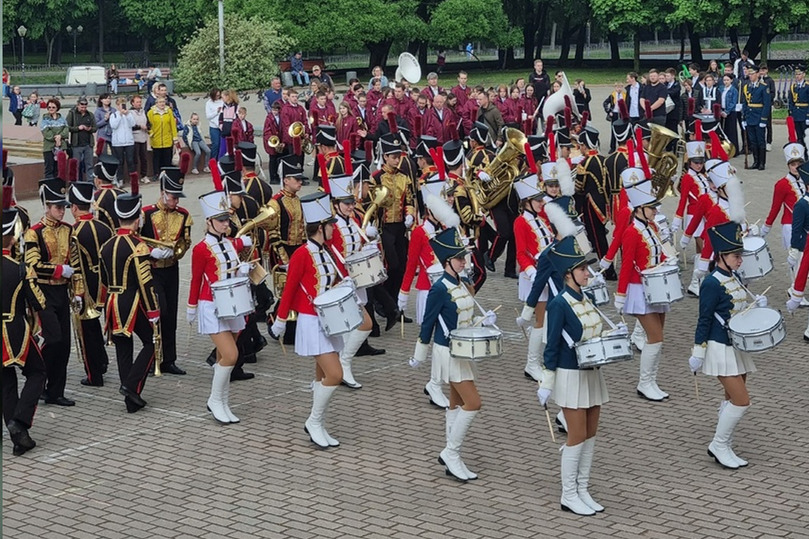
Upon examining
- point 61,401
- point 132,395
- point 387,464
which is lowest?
point 387,464

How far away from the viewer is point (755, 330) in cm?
A: 978

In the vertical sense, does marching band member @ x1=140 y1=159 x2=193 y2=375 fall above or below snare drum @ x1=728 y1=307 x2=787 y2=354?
above

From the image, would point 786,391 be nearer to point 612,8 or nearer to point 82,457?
point 82,457

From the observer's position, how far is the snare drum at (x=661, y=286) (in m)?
11.3

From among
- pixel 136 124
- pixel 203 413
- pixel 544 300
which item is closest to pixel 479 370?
pixel 544 300

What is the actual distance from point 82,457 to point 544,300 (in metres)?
4.14

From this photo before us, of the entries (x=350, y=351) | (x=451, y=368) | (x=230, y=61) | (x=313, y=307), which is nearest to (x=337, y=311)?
(x=313, y=307)

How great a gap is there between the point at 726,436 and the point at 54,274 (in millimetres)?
5766

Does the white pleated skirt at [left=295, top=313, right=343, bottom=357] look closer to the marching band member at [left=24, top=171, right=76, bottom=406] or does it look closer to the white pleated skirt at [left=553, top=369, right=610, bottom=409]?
the white pleated skirt at [left=553, top=369, right=610, bottom=409]

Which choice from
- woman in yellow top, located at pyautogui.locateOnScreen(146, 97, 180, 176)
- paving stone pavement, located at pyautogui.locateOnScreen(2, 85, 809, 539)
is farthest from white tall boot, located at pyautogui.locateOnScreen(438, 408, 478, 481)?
woman in yellow top, located at pyautogui.locateOnScreen(146, 97, 180, 176)

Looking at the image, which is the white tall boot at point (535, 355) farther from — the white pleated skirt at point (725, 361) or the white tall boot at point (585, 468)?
the white tall boot at point (585, 468)

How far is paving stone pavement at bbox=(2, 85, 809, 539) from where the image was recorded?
898cm

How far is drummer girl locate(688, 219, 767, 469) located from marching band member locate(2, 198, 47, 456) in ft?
16.6

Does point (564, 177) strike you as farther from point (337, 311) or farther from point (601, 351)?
point (601, 351)
